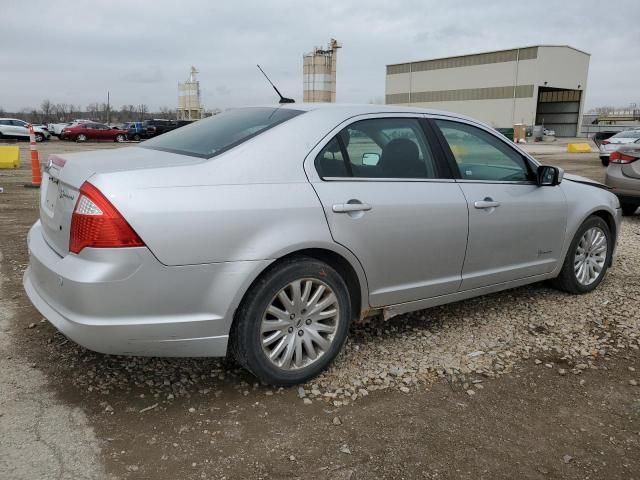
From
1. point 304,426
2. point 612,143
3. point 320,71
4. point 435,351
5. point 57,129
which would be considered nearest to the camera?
point 304,426

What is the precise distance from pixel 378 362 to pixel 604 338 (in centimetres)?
176

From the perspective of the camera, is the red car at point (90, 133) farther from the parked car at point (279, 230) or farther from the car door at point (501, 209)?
the car door at point (501, 209)

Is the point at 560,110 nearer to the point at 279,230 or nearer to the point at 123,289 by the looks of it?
the point at 279,230

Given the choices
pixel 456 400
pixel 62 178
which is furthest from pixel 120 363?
pixel 456 400

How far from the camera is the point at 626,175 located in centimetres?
805

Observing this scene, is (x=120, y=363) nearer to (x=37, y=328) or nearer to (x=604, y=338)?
(x=37, y=328)

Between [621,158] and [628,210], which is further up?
[621,158]

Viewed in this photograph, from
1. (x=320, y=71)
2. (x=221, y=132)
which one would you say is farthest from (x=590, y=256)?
(x=320, y=71)

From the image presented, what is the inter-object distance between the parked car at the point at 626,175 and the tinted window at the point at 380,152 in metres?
5.82

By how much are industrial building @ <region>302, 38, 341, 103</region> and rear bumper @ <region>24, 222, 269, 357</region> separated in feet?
184

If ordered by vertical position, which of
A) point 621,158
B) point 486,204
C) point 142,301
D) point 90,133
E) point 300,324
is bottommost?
point 300,324

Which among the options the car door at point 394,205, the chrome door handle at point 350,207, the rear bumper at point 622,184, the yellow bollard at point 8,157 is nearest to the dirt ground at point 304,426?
the car door at point 394,205

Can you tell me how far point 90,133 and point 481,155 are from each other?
35.7 metres

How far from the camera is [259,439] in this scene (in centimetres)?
264
